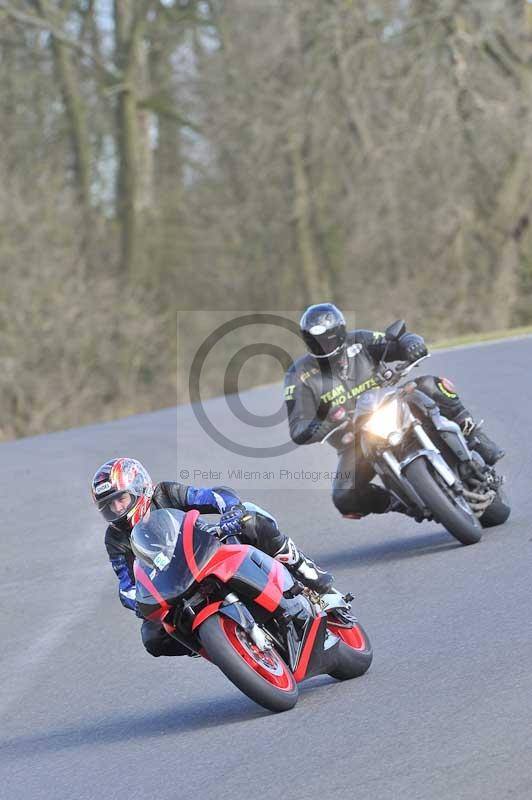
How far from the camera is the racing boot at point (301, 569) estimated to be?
6.19 m

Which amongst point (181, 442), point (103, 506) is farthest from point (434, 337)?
point (103, 506)

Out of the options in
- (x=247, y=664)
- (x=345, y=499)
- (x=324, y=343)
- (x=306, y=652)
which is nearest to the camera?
(x=247, y=664)

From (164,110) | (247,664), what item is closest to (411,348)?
(247,664)

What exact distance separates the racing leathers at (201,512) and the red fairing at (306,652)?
0.34 metres

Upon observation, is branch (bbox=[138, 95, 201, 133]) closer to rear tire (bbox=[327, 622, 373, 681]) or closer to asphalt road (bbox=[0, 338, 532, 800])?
asphalt road (bbox=[0, 338, 532, 800])

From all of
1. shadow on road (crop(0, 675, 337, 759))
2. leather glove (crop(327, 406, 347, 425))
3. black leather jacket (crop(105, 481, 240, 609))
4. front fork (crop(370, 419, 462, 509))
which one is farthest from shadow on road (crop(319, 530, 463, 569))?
black leather jacket (crop(105, 481, 240, 609))

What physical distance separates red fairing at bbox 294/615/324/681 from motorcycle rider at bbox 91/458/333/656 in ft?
1.12

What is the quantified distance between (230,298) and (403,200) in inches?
214

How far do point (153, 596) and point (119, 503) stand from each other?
539 millimetres

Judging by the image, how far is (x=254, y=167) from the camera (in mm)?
33875

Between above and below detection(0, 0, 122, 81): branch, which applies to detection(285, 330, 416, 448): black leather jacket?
below

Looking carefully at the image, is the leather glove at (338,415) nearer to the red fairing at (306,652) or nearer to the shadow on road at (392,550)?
the shadow on road at (392,550)

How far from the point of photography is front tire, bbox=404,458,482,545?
8148mm

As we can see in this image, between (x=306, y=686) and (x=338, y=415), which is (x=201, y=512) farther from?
(x=338, y=415)
